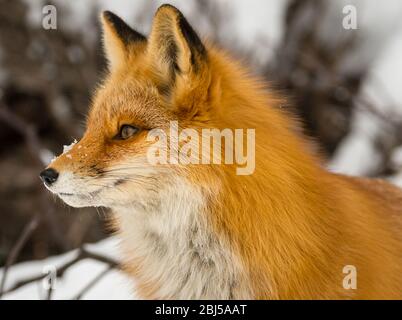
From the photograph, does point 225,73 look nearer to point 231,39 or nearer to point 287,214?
point 287,214

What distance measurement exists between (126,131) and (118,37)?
604 millimetres

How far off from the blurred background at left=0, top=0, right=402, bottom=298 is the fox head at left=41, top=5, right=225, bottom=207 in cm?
379

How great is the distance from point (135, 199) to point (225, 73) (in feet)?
2.11

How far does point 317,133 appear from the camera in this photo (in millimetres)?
7477

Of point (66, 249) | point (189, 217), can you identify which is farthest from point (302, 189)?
point (66, 249)

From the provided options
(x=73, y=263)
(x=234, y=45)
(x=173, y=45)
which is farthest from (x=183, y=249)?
(x=234, y=45)

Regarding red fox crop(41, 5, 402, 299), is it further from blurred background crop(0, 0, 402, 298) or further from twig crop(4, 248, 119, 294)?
blurred background crop(0, 0, 402, 298)

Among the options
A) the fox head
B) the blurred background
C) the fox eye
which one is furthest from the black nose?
the blurred background

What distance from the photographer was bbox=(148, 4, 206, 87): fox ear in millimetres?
2184

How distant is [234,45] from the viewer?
6.14 metres

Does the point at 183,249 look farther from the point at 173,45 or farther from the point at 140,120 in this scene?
the point at 173,45

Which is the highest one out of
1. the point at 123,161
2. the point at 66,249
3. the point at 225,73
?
the point at 225,73

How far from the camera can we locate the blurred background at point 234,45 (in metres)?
6.47

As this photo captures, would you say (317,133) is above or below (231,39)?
below
